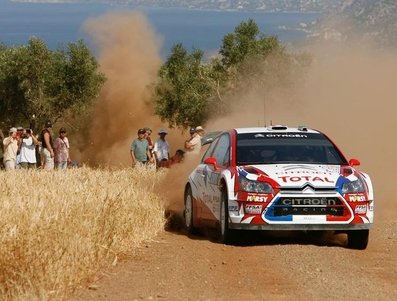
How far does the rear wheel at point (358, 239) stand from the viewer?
41.3ft

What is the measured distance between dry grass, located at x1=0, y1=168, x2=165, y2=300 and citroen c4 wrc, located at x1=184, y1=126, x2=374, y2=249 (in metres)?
1.19

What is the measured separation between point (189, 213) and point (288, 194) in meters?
2.66

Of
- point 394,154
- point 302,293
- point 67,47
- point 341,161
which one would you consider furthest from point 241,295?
point 67,47

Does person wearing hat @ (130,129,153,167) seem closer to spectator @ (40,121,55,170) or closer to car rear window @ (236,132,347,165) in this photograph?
spectator @ (40,121,55,170)

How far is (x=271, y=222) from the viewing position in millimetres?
12398

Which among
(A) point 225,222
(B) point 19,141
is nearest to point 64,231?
(A) point 225,222

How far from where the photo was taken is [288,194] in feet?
40.5

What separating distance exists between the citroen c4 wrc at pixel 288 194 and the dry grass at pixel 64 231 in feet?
3.89

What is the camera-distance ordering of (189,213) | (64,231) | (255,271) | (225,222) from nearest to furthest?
(64,231)
(255,271)
(225,222)
(189,213)

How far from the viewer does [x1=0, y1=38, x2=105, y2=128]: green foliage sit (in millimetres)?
57781

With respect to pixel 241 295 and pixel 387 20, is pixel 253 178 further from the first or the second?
pixel 387 20

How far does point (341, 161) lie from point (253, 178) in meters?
1.53

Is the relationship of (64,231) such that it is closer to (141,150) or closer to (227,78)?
(141,150)

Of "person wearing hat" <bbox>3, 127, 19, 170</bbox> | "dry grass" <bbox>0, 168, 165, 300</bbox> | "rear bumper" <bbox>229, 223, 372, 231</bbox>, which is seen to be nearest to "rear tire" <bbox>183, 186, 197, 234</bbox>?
"dry grass" <bbox>0, 168, 165, 300</bbox>
